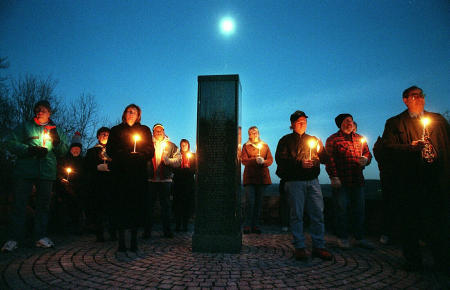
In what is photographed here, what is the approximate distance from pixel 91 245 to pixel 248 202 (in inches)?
129

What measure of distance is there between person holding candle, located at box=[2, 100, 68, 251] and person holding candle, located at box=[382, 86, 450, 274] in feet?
17.8

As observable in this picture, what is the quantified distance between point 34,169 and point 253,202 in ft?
14.1

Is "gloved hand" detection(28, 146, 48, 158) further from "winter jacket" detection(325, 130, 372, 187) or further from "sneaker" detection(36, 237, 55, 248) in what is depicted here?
"winter jacket" detection(325, 130, 372, 187)

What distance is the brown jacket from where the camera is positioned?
580cm

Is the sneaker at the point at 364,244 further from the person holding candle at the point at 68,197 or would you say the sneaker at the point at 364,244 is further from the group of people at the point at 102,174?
the person holding candle at the point at 68,197

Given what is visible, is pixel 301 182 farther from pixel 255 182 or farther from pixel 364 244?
pixel 255 182

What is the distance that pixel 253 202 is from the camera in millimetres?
5742

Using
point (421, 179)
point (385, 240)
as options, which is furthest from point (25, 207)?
point (385, 240)

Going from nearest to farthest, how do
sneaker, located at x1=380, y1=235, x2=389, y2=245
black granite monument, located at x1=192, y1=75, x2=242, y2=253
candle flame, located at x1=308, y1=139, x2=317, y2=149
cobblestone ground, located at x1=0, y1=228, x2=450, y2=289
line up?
cobblestone ground, located at x1=0, y1=228, x2=450, y2=289 < candle flame, located at x1=308, y1=139, x2=317, y2=149 < black granite monument, located at x1=192, y1=75, x2=242, y2=253 < sneaker, located at x1=380, y1=235, x2=389, y2=245

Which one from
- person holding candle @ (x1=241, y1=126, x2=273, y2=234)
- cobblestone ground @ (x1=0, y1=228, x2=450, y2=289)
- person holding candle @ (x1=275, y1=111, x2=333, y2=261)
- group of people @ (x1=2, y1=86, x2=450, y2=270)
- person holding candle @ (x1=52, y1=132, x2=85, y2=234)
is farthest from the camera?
person holding candle @ (x1=241, y1=126, x2=273, y2=234)

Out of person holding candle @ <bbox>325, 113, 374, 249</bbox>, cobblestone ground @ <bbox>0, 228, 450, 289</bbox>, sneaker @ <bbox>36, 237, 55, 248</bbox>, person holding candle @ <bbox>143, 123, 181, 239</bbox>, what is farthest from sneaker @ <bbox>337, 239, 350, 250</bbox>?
sneaker @ <bbox>36, 237, 55, 248</bbox>

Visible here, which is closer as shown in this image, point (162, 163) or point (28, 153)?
point (28, 153)

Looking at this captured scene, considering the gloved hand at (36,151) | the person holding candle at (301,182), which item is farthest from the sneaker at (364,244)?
the gloved hand at (36,151)

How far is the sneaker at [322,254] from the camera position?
3.57m
